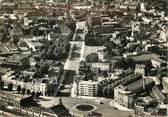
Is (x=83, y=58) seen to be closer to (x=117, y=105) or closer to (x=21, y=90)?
(x=21, y=90)

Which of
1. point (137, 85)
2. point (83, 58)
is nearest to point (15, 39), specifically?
point (83, 58)

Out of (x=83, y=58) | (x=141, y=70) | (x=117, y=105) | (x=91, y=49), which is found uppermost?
(x=91, y=49)

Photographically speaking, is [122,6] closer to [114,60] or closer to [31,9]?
[31,9]

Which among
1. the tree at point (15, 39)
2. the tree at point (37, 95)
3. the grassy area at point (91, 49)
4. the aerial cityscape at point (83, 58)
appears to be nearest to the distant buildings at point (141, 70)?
the aerial cityscape at point (83, 58)

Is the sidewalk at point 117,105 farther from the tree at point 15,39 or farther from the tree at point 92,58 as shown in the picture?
the tree at point 15,39

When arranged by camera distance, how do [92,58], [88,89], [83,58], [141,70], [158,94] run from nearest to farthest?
[158,94], [88,89], [141,70], [92,58], [83,58]

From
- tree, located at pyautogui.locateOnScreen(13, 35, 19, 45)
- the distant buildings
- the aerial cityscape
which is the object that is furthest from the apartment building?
tree, located at pyautogui.locateOnScreen(13, 35, 19, 45)
